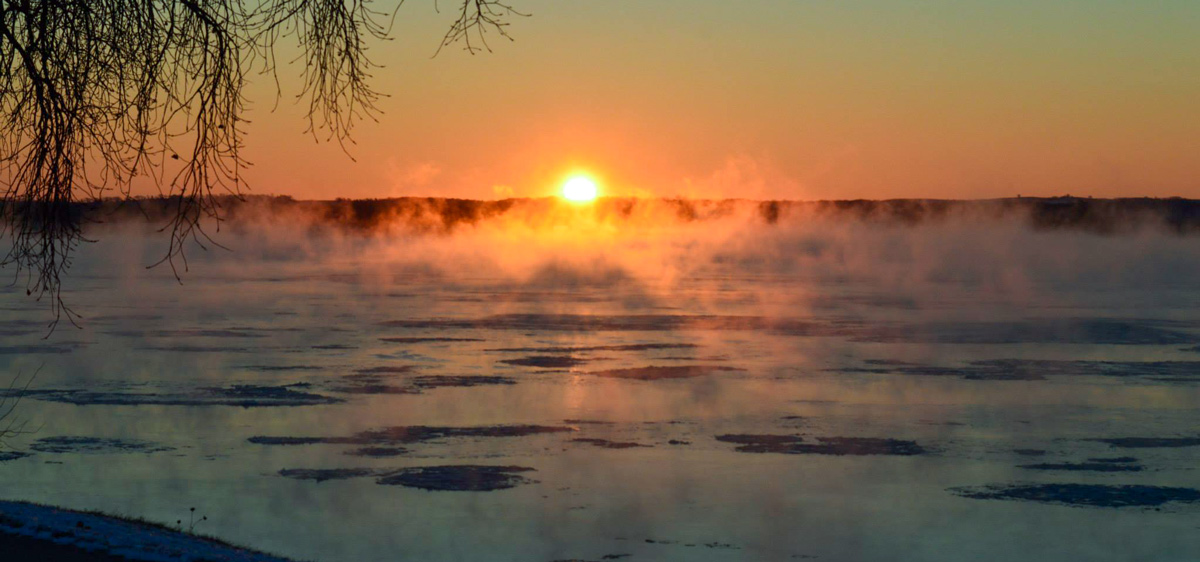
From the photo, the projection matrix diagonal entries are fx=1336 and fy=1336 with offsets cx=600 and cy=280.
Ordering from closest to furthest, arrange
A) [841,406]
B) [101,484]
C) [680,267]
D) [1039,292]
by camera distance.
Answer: [101,484] → [841,406] → [1039,292] → [680,267]

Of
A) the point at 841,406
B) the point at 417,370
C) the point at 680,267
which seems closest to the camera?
the point at 841,406

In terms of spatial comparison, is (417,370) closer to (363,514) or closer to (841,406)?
(841,406)

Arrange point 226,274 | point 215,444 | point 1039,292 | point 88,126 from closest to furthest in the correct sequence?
point 88,126, point 215,444, point 1039,292, point 226,274

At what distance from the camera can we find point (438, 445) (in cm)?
1305

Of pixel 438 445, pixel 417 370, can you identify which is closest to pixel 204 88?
pixel 438 445

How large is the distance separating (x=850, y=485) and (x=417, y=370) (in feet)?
30.0

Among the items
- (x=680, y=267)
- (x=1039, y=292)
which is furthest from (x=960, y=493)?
(x=680, y=267)

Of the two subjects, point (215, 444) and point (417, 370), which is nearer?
point (215, 444)

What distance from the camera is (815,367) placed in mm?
20141

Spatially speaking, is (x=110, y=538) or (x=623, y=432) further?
(x=623, y=432)

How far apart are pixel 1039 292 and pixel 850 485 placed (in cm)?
3487

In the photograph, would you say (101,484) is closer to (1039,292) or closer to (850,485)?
(850,485)

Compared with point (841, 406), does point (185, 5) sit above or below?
above

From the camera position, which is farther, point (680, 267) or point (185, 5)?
point (680, 267)
